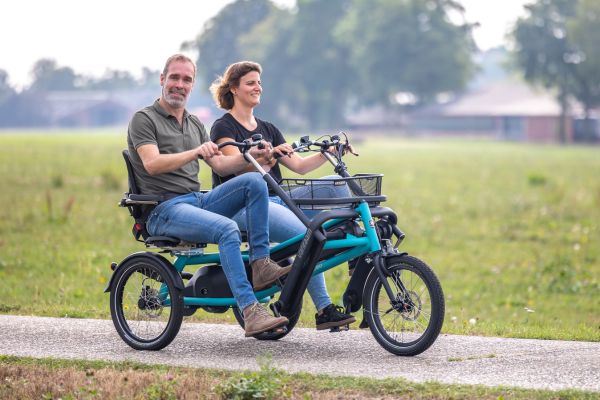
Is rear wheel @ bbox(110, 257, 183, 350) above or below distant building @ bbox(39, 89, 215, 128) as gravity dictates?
below

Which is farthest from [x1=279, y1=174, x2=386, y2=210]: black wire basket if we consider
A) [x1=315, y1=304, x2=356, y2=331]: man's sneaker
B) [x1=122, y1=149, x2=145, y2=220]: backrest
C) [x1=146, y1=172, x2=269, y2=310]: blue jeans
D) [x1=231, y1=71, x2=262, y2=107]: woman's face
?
[x1=122, y1=149, x2=145, y2=220]: backrest

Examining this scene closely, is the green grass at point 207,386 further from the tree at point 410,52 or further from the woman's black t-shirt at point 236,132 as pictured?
the tree at point 410,52

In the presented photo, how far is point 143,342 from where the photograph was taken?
24.6ft

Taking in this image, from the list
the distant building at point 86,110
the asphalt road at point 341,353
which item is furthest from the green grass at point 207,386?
the distant building at point 86,110

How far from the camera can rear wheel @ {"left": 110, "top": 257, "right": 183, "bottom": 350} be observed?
7.45 m

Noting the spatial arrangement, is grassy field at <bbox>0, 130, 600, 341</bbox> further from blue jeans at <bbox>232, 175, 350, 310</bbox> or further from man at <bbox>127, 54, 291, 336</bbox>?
man at <bbox>127, 54, 291, 336</bbox>

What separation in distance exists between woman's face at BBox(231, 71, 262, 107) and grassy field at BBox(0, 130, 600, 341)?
189 centimetres

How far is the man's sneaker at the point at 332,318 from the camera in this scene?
7.19m

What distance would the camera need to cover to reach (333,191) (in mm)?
7090

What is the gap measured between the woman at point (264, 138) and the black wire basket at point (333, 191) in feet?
0.82

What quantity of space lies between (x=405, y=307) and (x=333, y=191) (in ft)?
2.66

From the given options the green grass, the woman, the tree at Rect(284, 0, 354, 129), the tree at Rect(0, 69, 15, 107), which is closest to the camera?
the green grass

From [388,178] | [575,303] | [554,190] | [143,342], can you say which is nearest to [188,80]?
[143,342]

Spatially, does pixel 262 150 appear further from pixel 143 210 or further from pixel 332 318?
pixel 332 318
